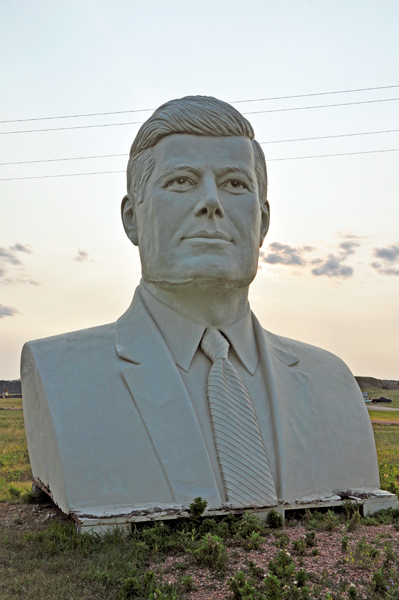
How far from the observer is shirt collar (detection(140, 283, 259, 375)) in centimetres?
561

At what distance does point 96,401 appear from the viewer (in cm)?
530

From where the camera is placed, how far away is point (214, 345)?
18.5ft

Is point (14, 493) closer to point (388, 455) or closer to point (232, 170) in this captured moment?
point (232, 170)

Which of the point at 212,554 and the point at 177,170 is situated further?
the point at 177,170

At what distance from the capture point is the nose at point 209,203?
18.0 feet

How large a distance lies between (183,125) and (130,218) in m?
1.19

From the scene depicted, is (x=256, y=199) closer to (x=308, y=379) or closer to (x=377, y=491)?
(x=308, y=379)

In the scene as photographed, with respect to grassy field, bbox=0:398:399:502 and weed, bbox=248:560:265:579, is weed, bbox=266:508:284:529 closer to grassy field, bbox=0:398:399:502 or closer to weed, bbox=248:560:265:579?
weed, bbox=248:560:265:579

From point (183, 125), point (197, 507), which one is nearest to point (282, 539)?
point (197, 507)

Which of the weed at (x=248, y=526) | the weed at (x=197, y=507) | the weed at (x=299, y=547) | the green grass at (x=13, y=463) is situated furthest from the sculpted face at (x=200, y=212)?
the green grass at (x=13, y=463)

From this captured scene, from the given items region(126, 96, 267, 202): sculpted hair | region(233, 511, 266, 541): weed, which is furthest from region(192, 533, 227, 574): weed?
region(126, 96, 267, 202): sculpted hair

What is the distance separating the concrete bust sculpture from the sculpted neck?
0.01 meters

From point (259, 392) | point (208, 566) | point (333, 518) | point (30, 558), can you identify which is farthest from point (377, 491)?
point (30, 558)

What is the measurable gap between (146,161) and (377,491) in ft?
13.2
